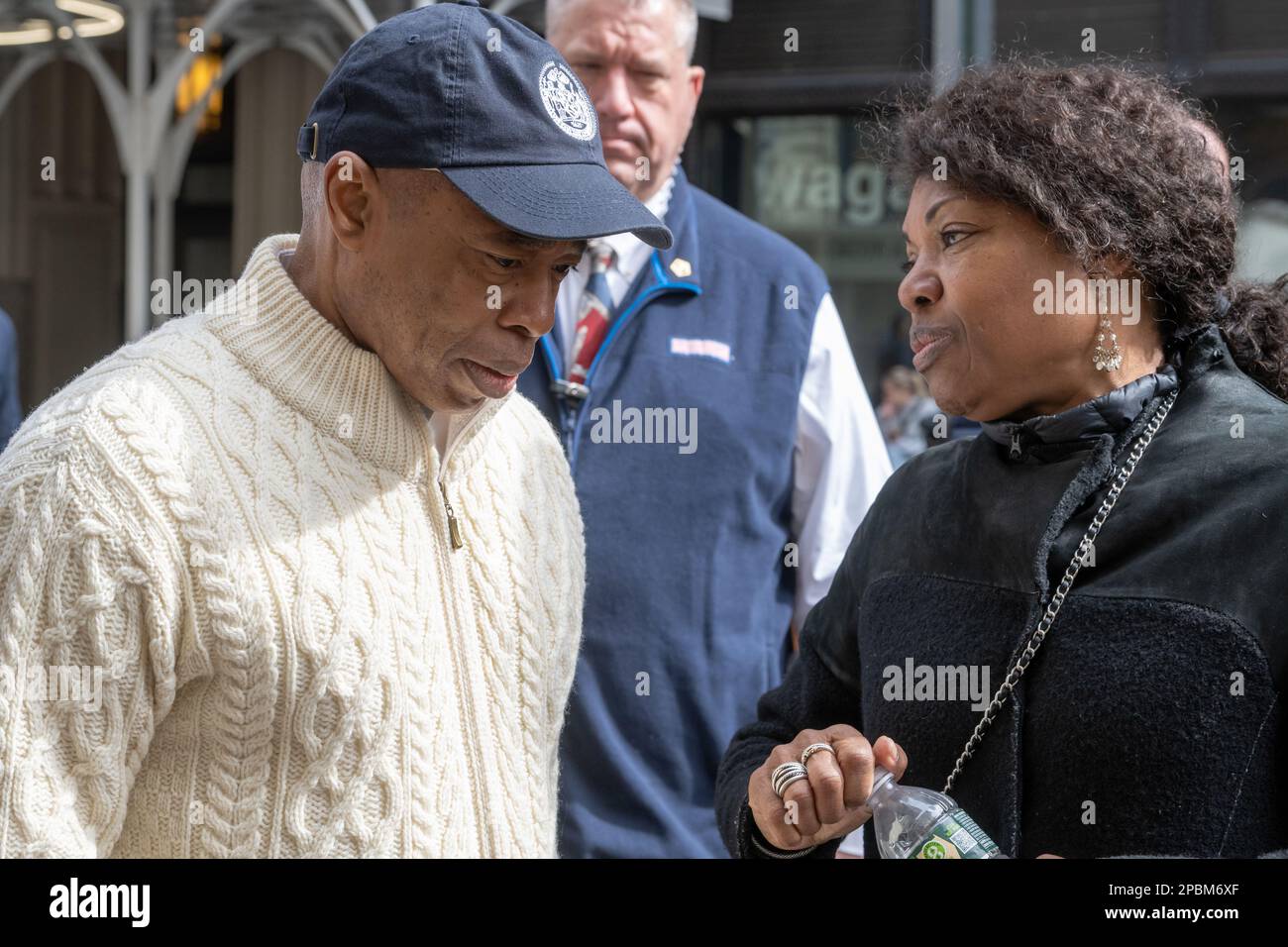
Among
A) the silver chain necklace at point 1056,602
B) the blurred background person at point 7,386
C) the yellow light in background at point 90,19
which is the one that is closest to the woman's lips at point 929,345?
the silver chain necklace at point 1056,602

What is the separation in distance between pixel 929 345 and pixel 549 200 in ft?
1.99

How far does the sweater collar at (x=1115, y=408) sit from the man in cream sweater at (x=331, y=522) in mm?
531

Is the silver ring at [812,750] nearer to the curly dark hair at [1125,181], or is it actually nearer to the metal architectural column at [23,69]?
the curly dark hair at [1125,181]

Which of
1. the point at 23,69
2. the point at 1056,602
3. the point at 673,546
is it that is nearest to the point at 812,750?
the point at 1056,602

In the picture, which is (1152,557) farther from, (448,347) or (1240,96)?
(1240,96)

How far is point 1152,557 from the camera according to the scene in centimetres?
182

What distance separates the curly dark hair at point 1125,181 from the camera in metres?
1.97

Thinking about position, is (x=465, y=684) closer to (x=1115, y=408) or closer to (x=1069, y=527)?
(x=1069, y=527)

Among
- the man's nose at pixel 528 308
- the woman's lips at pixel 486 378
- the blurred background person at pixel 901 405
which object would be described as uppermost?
the man's nose at pixel 528 308

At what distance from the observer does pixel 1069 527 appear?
1922 mm

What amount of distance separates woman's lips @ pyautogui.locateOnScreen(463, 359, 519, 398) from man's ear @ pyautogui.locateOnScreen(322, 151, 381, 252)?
0.19 m

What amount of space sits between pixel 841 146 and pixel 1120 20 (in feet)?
4.20
